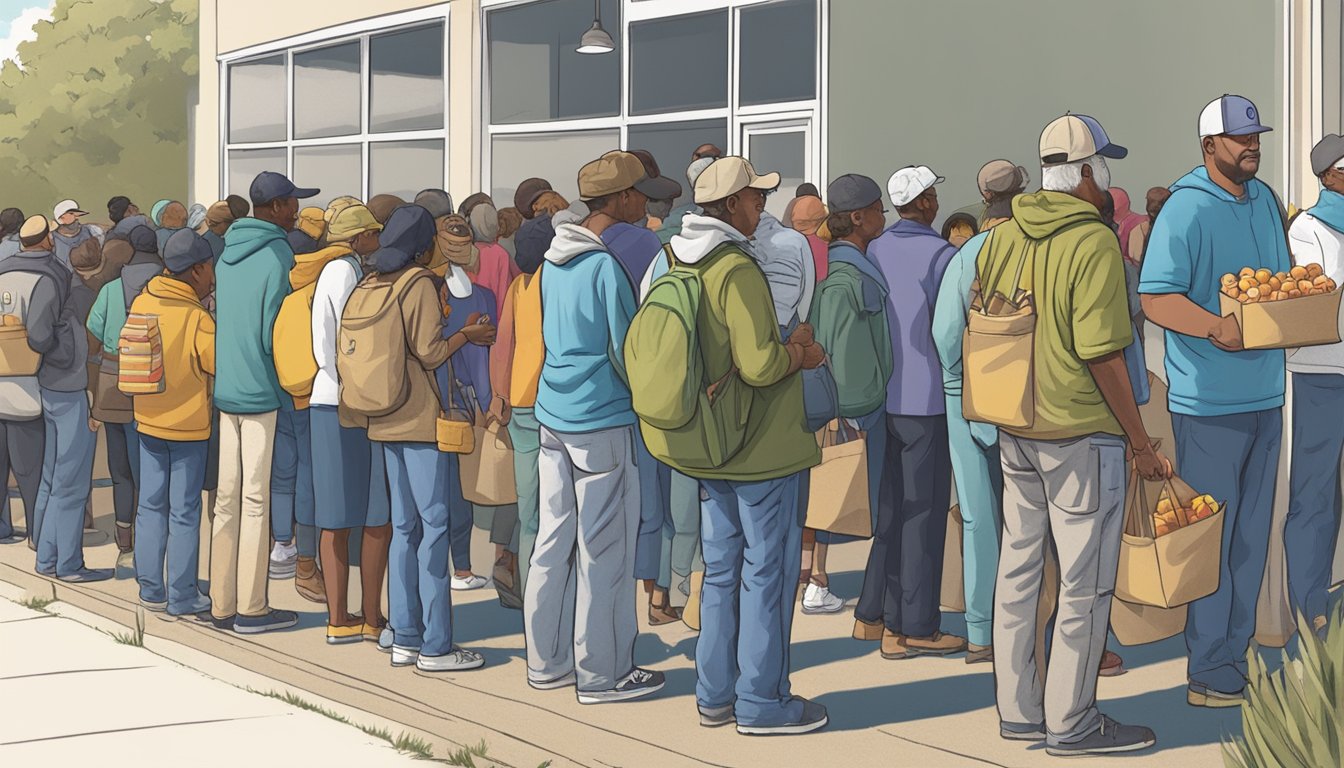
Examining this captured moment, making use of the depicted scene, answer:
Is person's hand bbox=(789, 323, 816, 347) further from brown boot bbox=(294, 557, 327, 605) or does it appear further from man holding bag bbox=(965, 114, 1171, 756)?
brown boot bbox=(294, 557, 327, 605)

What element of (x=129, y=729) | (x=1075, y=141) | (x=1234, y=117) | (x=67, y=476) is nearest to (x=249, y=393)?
(x=129, y=729)

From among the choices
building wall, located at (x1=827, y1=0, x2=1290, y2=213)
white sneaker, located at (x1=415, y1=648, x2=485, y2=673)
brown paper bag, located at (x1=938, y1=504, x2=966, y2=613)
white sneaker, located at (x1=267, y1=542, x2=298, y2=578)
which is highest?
building wall, located at (x1=827, y1=0, x2=1290, y2=213)

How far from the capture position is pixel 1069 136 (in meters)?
5.57

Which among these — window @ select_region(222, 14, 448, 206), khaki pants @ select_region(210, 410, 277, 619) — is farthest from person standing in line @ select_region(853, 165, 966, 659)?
window @ select_region(222, 14, 448, 206)

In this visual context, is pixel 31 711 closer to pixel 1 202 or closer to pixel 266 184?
pixel 266 184

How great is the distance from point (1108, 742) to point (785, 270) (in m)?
2.14

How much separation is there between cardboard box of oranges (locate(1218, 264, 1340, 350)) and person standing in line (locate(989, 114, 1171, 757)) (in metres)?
0.77

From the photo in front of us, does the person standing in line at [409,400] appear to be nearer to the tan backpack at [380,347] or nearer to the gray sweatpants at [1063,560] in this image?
the tan backpack at [380,347]

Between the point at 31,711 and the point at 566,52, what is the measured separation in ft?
33.0

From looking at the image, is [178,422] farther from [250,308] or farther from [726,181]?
[726,181]

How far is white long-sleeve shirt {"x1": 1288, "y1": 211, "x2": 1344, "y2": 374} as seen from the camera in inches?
268

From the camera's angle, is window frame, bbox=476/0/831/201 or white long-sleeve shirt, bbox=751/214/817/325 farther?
window frame, bbox=476/0/831/201

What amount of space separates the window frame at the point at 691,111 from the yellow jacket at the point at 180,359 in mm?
6096

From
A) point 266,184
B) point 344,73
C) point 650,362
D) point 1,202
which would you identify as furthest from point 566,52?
point 1,202
